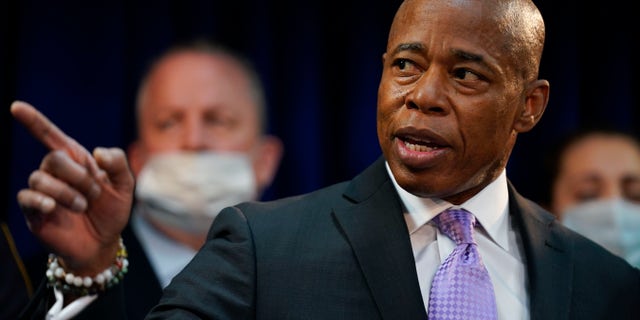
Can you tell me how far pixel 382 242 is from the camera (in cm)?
183

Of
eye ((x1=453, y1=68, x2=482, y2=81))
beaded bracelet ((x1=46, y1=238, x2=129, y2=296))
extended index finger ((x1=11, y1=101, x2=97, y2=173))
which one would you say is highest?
eye ((x1=453, y1=68, x2=482, y2=81))

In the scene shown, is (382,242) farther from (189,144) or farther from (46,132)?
(189,144)

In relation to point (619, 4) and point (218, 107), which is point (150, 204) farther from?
point (619, 4)

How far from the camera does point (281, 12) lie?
3793 millimetres

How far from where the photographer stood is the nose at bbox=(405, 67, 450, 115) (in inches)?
70.3

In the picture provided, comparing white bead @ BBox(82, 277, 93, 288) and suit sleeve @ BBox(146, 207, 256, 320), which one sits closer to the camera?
suit sleeve @ BBox(146, 207, 256, 320)

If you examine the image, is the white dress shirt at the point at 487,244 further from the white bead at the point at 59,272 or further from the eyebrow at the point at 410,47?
the white bead at the point at 59,272

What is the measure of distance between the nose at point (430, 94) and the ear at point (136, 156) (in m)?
2.03

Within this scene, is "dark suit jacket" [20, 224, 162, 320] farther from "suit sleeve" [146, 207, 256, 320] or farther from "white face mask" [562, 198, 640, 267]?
"white face mask" [562, 198, 640, 267]

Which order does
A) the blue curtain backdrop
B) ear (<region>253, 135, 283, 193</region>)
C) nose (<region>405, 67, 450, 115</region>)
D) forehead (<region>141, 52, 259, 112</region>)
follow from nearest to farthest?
nose (<region>405, 67, 450, 115</region>)
the blue curtain backdrop
forehead (<region>141, 52, 259, 112</region>)
ear (<region>253, 135, 283, 193</region>)

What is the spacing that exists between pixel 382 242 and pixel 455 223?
0.17 m

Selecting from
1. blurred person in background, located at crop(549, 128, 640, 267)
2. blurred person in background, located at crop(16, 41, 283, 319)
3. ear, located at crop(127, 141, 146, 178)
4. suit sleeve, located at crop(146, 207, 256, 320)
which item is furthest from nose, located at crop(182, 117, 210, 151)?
suit sleeve, located at crop(146, 207, 256, 320)

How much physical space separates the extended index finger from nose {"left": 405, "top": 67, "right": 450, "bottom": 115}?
0.62m

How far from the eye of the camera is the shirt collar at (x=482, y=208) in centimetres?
190
